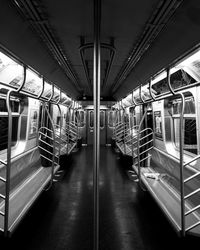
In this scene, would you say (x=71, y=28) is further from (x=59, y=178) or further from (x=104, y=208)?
(x=59, y=178)

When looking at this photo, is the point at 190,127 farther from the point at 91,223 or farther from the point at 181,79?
the point at 91,223

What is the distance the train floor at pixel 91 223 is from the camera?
1.92m

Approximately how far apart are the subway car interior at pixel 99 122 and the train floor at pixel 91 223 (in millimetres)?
14

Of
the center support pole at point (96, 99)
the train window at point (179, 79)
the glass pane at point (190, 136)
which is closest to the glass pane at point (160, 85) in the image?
the train window at point (179, 79)

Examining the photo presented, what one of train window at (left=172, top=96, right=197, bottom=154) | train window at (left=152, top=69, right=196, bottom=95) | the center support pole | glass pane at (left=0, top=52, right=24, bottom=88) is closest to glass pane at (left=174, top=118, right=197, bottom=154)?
train window at (left=172, top=96, right=197, bottom=154)

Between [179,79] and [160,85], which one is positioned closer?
[179,79]

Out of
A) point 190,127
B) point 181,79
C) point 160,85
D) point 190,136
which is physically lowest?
point 190,136

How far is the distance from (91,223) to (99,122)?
2.00 meters

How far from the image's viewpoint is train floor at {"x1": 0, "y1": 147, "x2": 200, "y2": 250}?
192 cm

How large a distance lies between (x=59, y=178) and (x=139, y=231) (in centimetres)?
257

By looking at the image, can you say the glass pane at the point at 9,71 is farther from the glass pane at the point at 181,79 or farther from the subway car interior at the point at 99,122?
the glass pane at the point at 181,79

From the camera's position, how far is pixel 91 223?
2.35 m

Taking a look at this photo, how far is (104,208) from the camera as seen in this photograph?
108 inches

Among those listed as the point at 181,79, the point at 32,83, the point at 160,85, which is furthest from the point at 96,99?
the point at 32,83
